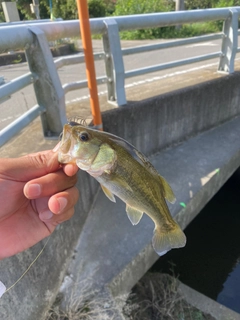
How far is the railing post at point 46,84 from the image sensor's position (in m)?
2.83

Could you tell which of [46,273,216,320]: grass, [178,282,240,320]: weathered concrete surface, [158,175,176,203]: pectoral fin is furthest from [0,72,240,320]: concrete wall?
[178,282,240,320]: weathered concrete surface

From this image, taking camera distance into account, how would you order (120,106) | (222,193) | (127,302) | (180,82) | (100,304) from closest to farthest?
1. (100,304)
2. (127,302)
3. (120,106)
4. (180,82)
5. (222,193)

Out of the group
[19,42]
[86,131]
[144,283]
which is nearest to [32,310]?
[144,283]

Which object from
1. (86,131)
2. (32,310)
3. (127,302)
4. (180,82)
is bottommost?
(127,302)

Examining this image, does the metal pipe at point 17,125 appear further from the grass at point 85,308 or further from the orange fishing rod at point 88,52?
the grass at point 85,308

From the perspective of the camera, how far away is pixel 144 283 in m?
3.46

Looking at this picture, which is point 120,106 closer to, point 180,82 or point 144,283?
point 180,82

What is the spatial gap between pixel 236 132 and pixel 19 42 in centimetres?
404

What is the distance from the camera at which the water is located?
168 inches

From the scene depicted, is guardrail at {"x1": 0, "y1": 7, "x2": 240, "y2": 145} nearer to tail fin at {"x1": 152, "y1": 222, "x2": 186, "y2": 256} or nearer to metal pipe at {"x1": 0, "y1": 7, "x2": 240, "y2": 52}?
metal pipe at {"x1": 0, "y1": 7, "x2": 240, "y2": 52}

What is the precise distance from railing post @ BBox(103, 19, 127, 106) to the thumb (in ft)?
8.23

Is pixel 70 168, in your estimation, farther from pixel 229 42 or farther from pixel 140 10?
pixel 140 10

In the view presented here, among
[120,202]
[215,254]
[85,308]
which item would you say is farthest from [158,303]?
[215,254]

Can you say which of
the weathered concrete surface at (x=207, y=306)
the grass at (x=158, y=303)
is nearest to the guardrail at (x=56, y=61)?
the grass at (x=158, y=303)
